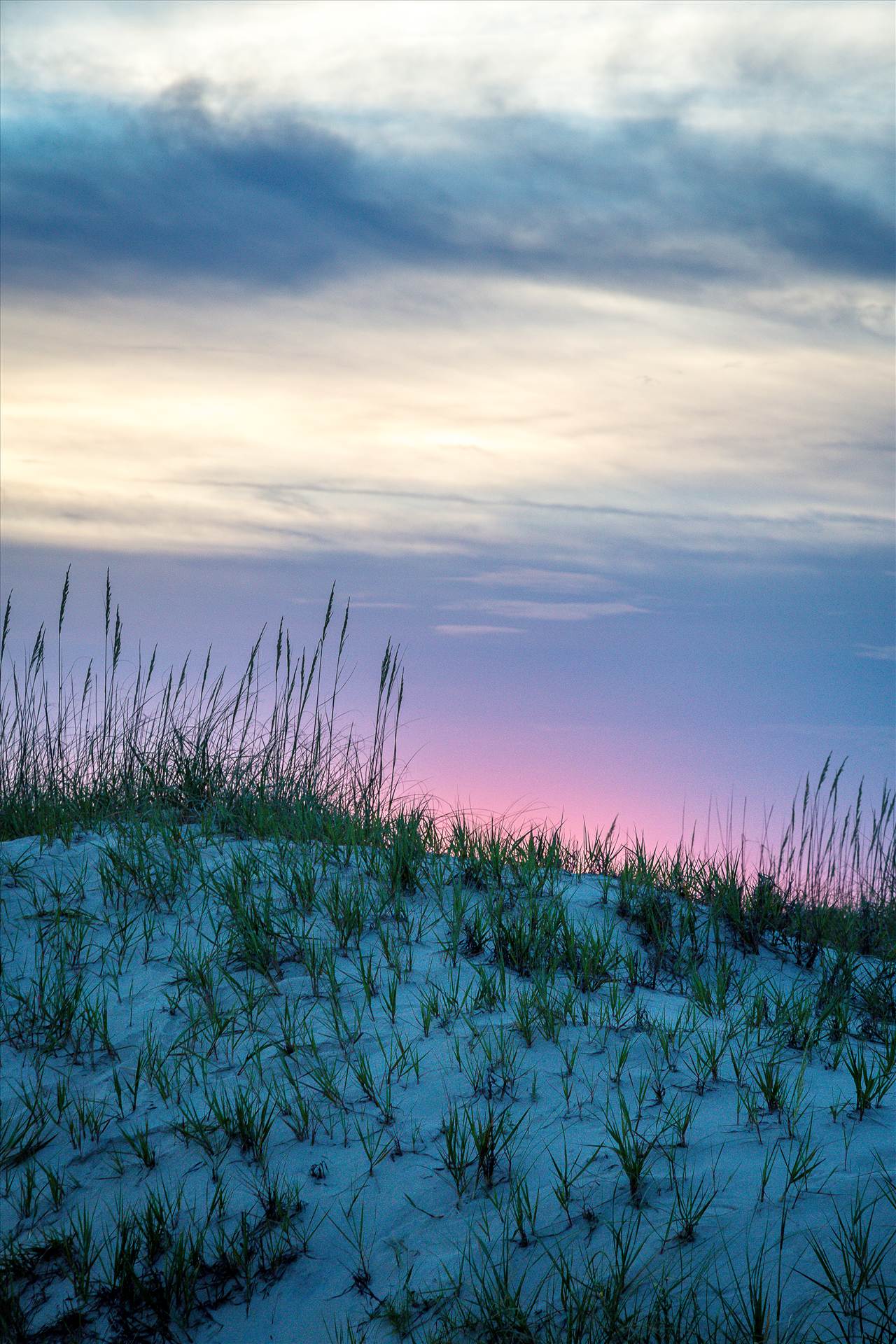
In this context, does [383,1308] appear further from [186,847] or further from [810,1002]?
[186,847]

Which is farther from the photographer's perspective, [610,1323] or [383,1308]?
[383,1308]

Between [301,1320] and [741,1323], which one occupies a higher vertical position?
[741,1323]

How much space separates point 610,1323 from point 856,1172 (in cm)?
82

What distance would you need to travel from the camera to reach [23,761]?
699 cm

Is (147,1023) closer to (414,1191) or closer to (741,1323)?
(414,1191)

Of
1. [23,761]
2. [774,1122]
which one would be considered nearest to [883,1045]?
[774,1122]

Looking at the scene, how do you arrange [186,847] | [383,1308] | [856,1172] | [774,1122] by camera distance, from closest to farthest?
[383,1308] → [856,1172] → [774,1122] → [186,847]

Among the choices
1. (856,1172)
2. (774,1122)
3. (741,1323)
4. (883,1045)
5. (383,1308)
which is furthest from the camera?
(883,1045)

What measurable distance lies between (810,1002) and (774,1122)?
35.2 inches

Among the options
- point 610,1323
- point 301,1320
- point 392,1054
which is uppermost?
point 392,1054

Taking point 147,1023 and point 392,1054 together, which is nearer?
point 392,1054

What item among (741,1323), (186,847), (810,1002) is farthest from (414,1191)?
(186,847)

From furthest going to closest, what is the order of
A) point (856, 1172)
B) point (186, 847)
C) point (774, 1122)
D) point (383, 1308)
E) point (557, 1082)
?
point (186, 847), point (557, 1082), point (774, 1122), point (856, 1172), point (383, 1308)

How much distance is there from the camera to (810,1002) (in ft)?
12.2
